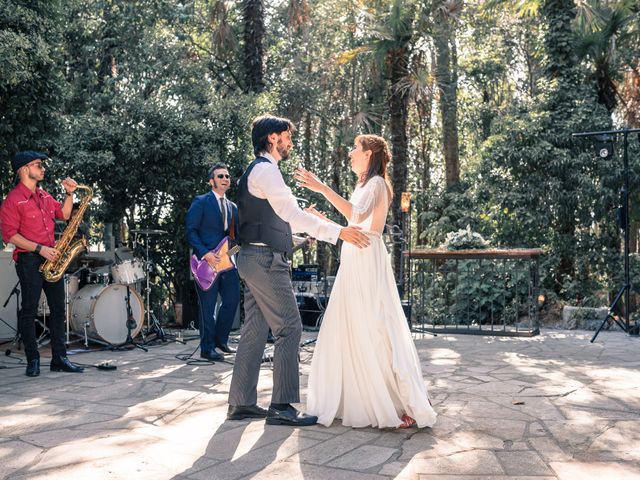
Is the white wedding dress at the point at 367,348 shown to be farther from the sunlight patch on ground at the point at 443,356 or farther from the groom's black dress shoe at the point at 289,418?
the sunlight patch on ground at the point at 443,356

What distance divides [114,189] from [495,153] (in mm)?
7079

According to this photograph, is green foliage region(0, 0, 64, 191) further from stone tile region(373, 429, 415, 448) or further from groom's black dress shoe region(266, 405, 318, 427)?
stone tile region(373, 429, 415, 448)

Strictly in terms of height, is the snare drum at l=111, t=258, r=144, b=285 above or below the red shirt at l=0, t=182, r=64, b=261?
below

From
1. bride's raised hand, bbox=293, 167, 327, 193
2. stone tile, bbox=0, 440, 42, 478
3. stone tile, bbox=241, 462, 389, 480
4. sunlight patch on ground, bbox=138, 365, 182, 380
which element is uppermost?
bride's raised hand, bbox=293, 167, 327, 193

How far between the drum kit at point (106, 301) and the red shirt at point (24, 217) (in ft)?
5.91

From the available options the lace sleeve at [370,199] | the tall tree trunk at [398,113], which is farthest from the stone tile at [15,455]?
the tall tree trunk at [398,113]

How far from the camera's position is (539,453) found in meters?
3.89

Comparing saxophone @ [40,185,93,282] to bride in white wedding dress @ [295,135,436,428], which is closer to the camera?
bride in white wedding dress @ [295,135,436,428]

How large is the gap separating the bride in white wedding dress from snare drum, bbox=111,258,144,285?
173 inches

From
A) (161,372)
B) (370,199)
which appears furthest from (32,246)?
(370,199)

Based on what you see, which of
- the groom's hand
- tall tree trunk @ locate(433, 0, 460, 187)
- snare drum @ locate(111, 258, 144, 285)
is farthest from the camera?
tall tree trunk @ locate(433, 0, 460, 187)

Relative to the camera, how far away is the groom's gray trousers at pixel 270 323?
15.1 ft

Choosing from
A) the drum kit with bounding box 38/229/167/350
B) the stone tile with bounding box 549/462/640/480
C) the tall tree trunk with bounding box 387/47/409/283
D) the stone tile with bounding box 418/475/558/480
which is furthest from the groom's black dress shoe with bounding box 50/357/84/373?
the tall tree trunk with bounding box 387/47/409/283

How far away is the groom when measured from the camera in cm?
448
